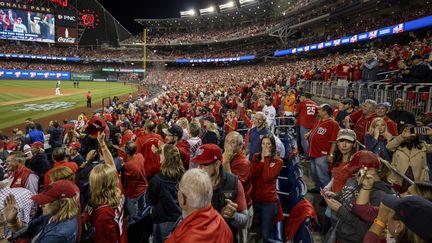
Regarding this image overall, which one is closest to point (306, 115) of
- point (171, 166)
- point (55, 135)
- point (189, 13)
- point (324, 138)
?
point (324, 138)

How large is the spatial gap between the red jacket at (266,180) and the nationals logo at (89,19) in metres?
95.1

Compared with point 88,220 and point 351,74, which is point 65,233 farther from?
point 351,74

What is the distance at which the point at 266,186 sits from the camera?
402 centimetres

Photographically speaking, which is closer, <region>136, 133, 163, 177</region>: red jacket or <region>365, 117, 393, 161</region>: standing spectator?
<region>365, 117, 393, 161</region>: standing spectator

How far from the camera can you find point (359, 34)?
89.9 feet

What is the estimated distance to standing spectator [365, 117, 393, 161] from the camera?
16.3 ft

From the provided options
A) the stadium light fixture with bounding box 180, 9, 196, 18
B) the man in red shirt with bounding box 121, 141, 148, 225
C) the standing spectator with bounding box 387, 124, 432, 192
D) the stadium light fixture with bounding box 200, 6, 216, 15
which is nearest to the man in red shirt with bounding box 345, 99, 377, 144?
the standing spectator with bounding box 387, 124, 432, 192

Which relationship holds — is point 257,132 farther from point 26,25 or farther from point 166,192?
point 26,25

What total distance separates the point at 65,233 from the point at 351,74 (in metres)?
13.0

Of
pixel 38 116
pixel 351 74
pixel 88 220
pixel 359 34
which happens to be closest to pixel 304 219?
pixel 88 220

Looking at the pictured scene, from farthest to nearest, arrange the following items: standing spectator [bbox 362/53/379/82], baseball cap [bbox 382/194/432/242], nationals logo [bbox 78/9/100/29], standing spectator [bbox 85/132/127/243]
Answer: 1. nationals logo [bbox 78/9/100/29]
2. standing spectator [bbox 362/53/379/82]
3. standing spectator [bbox 85/132/127/243]
4. baseball cap [bbox 382/194/432/242]

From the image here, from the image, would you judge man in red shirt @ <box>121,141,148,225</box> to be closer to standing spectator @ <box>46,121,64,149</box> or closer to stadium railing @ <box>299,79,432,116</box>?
stadium railing @ <box>299,79,432,116</box>

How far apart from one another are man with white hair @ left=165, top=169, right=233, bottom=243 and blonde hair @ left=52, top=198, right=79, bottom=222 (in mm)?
1351

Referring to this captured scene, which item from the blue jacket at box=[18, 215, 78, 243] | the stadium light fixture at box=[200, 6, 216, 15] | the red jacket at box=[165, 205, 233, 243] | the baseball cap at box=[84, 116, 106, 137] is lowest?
the blue jacket at box=[18, 215, 78, 243]
